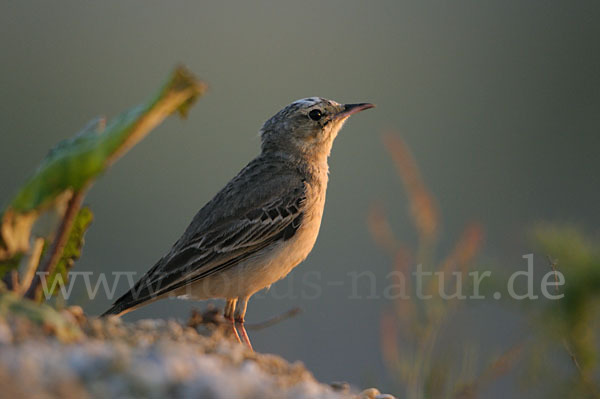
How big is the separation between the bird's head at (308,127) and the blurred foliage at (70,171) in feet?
10.2

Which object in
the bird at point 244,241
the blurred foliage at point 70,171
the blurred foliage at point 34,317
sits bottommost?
the bird at point 244,241

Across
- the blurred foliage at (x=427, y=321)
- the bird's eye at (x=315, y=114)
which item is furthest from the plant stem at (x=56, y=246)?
the bird's eye at (x=315, y=114)

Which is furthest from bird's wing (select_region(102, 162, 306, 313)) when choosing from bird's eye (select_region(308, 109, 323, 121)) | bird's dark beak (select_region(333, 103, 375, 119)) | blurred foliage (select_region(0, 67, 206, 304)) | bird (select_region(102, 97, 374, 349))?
blurred foliage (select_region(0, 67, 206, 304))

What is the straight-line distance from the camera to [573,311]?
372 cm

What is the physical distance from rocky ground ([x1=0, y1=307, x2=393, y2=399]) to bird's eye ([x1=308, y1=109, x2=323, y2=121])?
151 inches

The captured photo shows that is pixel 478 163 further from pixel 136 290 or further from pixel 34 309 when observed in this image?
pixel 34 309

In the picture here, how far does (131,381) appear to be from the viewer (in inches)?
99.4

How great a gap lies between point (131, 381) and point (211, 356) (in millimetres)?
908

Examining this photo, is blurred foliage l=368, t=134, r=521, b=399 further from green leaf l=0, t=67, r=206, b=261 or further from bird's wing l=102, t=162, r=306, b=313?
green leaf l=0, t=67, r=206, b=261

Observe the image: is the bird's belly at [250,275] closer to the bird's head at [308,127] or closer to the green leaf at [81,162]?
the bird's head at [308,127]

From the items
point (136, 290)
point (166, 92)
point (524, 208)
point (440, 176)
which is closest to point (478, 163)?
point (440, 176)

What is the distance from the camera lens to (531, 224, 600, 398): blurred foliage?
3658 mm

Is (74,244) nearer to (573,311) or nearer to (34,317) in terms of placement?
(34,317)

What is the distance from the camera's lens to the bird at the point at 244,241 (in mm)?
5746
